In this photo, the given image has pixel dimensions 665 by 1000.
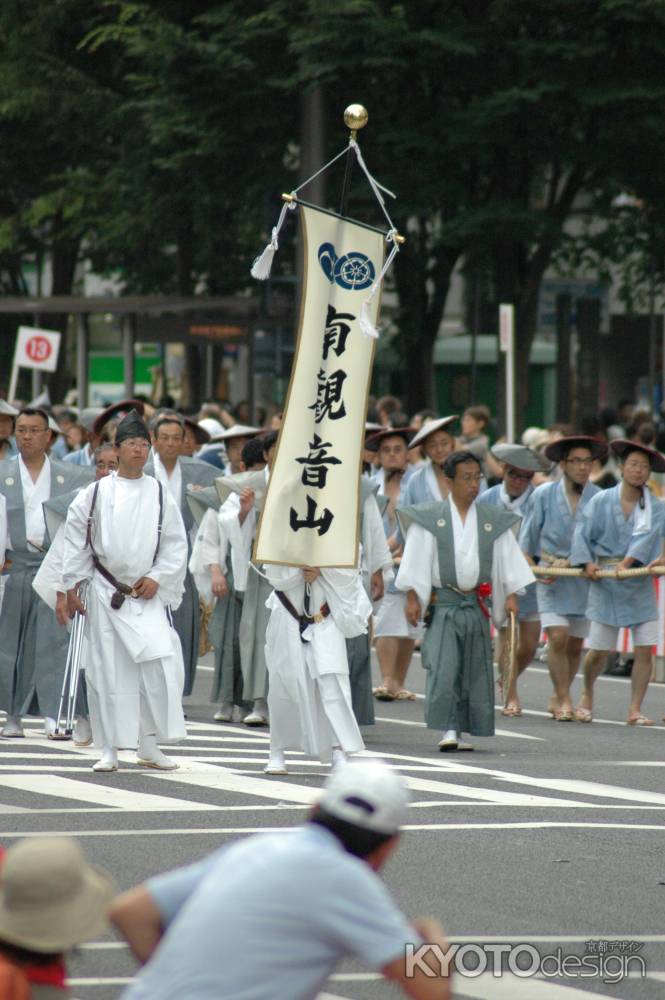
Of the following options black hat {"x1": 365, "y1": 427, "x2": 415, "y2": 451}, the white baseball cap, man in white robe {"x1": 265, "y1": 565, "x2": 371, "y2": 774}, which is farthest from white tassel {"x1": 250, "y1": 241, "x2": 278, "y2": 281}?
the white baseball cap

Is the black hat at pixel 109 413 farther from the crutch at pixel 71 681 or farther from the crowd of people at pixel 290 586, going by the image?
the crutch at pixel 71 681

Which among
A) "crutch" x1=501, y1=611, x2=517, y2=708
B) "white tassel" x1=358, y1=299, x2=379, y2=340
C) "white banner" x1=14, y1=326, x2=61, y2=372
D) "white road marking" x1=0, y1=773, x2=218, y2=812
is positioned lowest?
"white road marking" x1=0, y1=773, x2=218, y2=812

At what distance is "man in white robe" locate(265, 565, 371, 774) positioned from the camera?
11.2 meters

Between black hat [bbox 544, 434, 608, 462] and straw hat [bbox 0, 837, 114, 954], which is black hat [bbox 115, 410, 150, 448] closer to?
black hat [bbox 544, 434, 608, 462]

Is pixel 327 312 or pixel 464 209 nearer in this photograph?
pixel 327 312

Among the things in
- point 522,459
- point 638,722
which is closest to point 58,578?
point 638,722

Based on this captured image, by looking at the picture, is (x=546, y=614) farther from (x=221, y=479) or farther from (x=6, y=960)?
(x=6, y=960)

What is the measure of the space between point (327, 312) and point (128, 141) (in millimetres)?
19723

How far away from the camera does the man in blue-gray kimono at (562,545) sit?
49.7ft

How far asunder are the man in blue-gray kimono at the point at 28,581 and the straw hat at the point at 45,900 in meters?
9.08

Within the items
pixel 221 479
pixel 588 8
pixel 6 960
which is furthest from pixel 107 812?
pixel 588 8

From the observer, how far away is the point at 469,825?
9.68 metres

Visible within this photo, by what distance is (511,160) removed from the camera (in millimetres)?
26625

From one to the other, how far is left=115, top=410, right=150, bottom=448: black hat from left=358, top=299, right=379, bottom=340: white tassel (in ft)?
4.69
